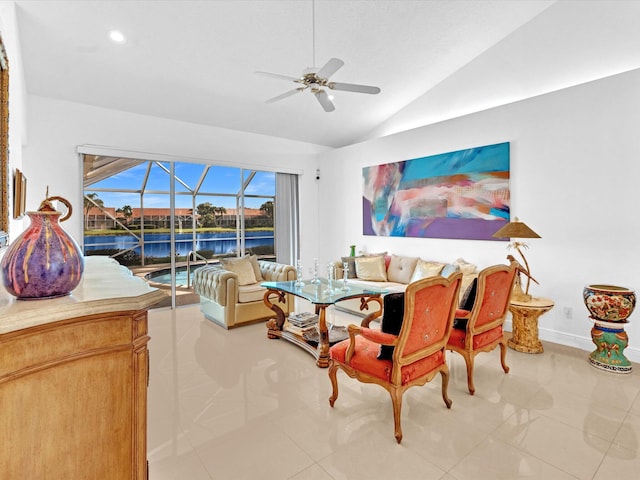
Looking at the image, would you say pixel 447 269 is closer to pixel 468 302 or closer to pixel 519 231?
pixel 519 231

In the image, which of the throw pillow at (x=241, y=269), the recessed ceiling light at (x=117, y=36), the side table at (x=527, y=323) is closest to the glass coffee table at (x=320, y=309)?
the throw pillow at (x=241, y=269)

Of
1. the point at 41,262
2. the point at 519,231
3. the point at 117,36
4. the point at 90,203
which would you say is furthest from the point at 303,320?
the point at 90,203

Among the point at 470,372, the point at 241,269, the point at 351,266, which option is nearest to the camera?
the point at 470,372

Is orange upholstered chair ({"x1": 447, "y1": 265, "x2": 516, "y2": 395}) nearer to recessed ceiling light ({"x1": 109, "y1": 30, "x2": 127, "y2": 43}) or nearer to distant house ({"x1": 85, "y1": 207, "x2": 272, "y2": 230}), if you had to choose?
recessed ceiling light ({"x1": 109, "y1": 30, "x2": 127, "y2": 43})

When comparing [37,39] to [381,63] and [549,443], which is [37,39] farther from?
[549,443]

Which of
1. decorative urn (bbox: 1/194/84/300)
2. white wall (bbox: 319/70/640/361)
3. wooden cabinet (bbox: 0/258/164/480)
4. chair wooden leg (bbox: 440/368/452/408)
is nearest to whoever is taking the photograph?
wooden cabinet (bbox: 0/258/164/480)

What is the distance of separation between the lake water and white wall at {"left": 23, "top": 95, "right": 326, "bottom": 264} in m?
0.92

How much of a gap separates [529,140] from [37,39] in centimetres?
552

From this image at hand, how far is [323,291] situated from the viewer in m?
3.72

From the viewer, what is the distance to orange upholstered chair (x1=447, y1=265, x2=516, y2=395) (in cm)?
260

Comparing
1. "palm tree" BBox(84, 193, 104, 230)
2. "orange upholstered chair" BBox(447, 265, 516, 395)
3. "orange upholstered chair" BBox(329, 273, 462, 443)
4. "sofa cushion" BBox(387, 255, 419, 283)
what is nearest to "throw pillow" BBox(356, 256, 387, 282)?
"sofa cushion" BBox(387, 255, 419, 283)

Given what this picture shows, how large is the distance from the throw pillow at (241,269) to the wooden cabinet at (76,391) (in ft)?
11.4

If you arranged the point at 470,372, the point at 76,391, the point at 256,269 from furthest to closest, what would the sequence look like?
the point at 256,269 → the point at 470,372 → the point at 76,391

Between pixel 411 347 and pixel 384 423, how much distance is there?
0.60 metres
